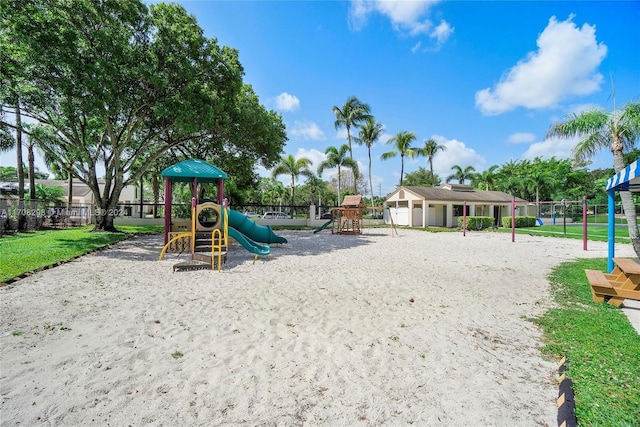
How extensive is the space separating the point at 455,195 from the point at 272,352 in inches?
1286

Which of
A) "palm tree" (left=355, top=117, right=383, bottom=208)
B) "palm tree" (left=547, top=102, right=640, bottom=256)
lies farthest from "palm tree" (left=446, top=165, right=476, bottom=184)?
"palm tree" (left=547, top=102, right=640, bottom=256)

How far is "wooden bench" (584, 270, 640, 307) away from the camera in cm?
571

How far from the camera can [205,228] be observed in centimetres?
1167

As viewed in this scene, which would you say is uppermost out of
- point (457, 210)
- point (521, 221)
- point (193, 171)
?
point (193, 171)

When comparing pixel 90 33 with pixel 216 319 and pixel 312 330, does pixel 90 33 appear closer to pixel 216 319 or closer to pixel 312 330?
pixel 216 319

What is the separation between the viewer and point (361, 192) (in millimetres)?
60312

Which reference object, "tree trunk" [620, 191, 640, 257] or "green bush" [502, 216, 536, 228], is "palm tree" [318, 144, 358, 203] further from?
"tree trunk" [620, 191, 640, 257]

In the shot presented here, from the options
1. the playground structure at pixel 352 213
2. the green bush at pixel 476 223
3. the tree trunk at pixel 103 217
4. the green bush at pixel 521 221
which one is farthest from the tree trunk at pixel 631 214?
the tree trunk at pixel 103 217

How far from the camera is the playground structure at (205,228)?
34.6 feet

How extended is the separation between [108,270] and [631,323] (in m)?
11.2

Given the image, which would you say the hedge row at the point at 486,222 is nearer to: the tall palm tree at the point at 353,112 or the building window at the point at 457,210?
the building window at the point at 457,210

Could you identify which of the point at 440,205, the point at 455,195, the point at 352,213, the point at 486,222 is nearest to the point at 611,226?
the point at 352,213

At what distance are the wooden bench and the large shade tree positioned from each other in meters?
14.6

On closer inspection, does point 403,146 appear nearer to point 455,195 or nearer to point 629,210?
point 455,195
